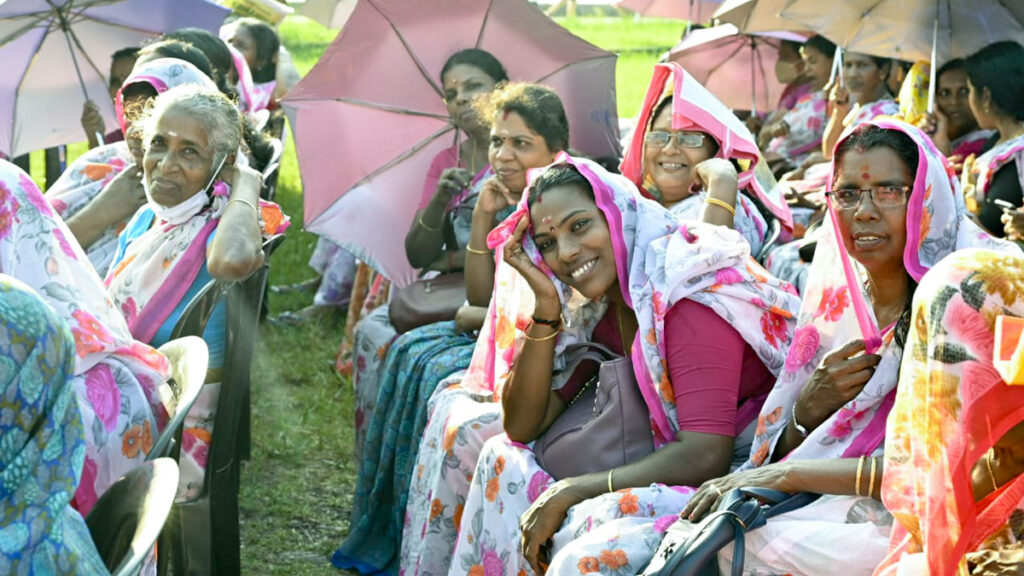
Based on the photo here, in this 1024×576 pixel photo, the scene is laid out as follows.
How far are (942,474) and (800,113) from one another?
5267mm

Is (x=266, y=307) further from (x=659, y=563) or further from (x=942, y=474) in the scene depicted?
(x=942, y=474)

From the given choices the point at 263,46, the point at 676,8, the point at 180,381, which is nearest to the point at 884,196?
the point at 180,381

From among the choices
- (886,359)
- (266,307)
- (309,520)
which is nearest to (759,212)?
(886,359)

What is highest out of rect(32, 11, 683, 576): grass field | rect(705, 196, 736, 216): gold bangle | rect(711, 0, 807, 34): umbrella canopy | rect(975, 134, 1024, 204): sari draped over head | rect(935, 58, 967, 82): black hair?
rect(711, 0, 807, 34): umbrella canopy

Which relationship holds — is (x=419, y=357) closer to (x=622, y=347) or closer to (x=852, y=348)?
(x=622, y=347)

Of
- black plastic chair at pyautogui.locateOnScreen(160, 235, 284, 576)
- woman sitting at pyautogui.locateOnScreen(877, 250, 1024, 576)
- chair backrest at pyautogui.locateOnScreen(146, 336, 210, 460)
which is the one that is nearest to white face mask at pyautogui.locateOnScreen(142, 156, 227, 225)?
black plastic chair at pyautogui.locateOnScreen(160, 235, 284, 576)

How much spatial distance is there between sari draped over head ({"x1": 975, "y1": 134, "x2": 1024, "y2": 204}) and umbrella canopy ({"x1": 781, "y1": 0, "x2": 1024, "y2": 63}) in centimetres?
54

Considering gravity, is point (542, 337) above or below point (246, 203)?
below

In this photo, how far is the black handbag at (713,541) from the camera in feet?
8.58

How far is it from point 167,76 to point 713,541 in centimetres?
309

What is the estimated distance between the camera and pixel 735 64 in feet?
26.5

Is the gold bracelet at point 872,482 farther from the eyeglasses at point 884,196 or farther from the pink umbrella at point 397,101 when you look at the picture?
the pink umbrella at point 397,101

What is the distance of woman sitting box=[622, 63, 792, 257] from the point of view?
4449 millimetres

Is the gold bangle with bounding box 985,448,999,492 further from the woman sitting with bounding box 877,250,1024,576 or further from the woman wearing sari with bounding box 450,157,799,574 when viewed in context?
the woman wearing sari with bounding box 450,157,799,574
